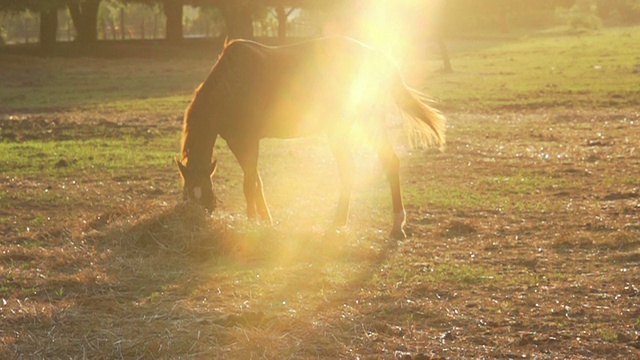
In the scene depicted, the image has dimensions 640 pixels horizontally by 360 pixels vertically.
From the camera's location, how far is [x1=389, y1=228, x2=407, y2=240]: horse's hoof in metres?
9.54

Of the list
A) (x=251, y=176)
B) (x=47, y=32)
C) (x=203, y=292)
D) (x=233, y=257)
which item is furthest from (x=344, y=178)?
(x=47, y=32)

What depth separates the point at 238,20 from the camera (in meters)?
49.0

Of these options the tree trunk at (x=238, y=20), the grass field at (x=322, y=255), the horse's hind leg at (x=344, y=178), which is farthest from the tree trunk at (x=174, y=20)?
the horse's hind leg at (x=344, y=178)

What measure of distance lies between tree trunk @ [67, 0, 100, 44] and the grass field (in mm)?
31356

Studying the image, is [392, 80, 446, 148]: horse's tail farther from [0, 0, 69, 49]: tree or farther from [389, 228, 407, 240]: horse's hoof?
[0, 0, 69, 49]: tree

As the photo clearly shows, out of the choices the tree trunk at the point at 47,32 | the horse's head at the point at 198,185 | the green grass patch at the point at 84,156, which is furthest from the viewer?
the tree trunk at the point at 47,32

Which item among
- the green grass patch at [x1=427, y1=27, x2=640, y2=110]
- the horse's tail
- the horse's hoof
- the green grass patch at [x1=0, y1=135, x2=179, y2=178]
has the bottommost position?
the green grass patch at [x1=0, y1=135, x2=179, y2=178]

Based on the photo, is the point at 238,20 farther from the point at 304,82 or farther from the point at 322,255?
the point at 322,255

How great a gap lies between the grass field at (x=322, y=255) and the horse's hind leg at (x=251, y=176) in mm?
356

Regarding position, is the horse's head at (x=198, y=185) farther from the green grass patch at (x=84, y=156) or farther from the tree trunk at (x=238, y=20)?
the tree trunk at (x=238, y=20)

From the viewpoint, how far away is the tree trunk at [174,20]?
53.8m

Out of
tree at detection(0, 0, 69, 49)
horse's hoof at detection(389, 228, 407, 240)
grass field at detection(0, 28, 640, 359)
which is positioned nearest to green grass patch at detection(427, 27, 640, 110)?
grass field at detection(0, 28, 640, 359)

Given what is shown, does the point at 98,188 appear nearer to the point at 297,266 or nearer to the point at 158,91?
the point at 297,266

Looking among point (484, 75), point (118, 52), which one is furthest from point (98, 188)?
point (118, 52)
